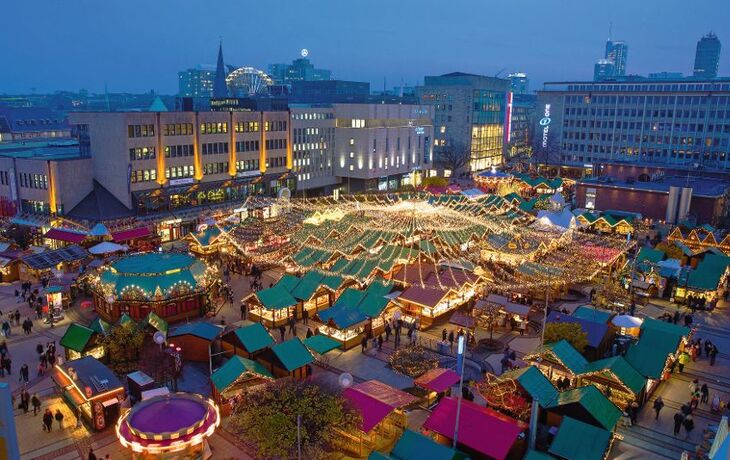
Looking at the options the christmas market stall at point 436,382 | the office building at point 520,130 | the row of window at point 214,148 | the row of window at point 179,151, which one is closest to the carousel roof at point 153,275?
the christmas market stall at point 436,382

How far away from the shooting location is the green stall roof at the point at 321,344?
28016mm

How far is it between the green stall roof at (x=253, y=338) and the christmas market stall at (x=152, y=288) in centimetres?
891

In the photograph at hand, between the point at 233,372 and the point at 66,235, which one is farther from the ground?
the point at 66,235

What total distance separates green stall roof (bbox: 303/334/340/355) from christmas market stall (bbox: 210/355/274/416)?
157 inches

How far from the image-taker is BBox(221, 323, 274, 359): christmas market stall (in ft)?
90.0

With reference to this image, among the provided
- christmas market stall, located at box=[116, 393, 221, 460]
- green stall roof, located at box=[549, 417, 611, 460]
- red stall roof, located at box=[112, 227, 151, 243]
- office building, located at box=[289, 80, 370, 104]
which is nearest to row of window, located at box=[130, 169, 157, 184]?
red stall roof, located at box=[112, 227, 151, 243]

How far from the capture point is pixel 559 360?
25359mm

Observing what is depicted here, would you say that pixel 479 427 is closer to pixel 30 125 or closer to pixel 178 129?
pixel 178 129

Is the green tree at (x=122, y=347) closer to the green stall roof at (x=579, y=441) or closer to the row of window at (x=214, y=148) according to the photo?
the green stall roof at (x=579, y=441)

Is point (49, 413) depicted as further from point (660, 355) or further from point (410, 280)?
point (660, 355)

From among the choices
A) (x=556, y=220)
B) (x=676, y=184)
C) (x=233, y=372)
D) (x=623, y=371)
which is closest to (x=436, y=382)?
(x=623, y=371)

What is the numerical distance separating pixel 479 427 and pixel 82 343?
20023 mm

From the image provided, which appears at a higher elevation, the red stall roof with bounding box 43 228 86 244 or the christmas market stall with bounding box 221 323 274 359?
the red stall roof with bounding box 43 228 86 244

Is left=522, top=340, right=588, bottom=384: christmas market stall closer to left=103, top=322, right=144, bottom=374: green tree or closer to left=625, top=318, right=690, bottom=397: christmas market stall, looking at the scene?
left=625, top=318, right=690, bottom=397: christmas market stall
